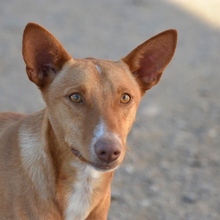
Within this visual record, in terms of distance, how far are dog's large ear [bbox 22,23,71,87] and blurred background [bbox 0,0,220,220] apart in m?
1.18

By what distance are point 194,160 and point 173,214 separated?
1.17 m

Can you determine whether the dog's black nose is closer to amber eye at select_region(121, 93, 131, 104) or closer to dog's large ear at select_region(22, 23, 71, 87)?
amber eye at select_region(121, 93, 131, 104)

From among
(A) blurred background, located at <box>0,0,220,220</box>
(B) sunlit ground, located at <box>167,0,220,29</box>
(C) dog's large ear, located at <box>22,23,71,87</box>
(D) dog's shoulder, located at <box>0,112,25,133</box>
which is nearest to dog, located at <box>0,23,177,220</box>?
(C) dog's large ear, located at <box>22,23,71,87</box>

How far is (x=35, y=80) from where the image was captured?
4.49 m

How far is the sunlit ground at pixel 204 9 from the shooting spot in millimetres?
12879

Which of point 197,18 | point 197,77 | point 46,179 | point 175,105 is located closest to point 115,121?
point 46,179

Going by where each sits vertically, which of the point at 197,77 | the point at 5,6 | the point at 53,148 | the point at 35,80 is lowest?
the point at 5,6

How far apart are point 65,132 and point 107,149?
43 centimetres

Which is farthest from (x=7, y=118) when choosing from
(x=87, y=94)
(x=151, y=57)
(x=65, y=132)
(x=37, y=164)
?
(x=151, y=57)

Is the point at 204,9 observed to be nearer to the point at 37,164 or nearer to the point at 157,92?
the point at 157,92

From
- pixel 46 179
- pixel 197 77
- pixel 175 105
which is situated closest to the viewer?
pixel 46 179

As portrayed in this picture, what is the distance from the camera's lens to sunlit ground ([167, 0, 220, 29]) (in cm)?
1288

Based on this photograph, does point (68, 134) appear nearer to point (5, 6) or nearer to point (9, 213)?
point (9, 213)

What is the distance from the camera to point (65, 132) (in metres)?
4.30
